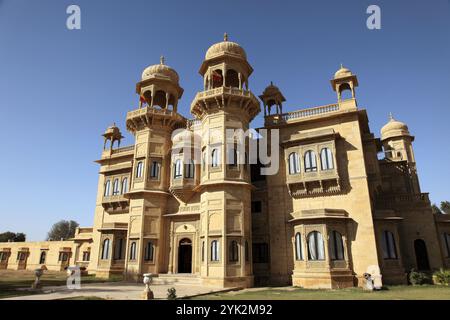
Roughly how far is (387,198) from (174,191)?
18068mm

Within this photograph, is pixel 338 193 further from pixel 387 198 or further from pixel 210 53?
pixel 210 53

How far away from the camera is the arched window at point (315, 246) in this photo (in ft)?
68.0

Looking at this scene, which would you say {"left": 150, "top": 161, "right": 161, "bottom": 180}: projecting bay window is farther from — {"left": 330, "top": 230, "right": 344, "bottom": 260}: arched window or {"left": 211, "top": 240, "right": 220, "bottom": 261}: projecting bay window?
{"left": 330, "top": 230, "right": 344, "bottom": 260}: arched window

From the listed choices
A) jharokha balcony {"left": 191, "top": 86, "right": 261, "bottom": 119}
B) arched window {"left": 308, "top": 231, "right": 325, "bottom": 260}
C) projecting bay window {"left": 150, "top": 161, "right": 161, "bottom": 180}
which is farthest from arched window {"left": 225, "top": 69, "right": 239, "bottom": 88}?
arched window {"left": 308, "top": 231, "right": 325, "bottom": 260}

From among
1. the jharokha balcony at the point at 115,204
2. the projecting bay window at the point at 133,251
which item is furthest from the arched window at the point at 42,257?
the projecting bay window at the point at 133,251

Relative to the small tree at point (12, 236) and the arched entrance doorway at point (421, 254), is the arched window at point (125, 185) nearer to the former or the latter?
the arched entrance doorway at point (421, 254)

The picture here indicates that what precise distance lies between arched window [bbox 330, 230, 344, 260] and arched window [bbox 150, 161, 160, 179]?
51.1 ft

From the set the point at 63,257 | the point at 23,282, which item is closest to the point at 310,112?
the point at 23,282

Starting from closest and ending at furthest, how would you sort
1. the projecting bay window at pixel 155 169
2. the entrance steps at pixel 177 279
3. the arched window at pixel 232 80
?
the entrance steps at pixel 177 279 < the projecting bay window at pixel 155 169 < the arched window at pixel 232 80

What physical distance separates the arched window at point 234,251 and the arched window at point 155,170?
9877 mm

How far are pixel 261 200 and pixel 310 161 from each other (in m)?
5.18

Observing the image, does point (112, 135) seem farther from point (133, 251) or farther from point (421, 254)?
point (421, 254)
